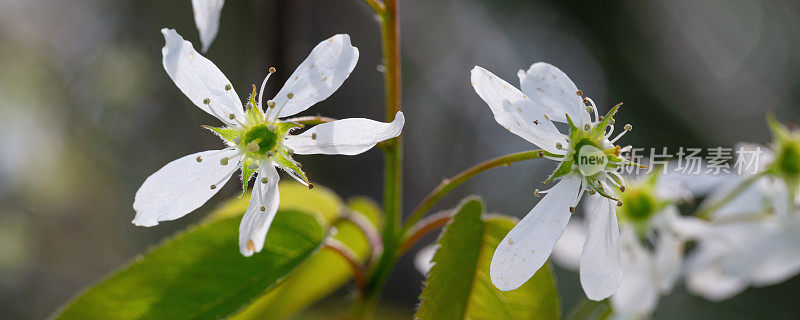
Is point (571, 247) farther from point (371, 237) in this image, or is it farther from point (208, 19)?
point (208, 19)

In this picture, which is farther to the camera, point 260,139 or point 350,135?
point 260,139

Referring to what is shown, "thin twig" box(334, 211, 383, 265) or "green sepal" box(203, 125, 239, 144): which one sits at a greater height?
"green sepal" box(203, 125, 239, 144)

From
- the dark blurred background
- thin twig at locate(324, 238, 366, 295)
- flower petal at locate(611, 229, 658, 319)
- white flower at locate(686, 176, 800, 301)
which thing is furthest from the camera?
the dark blurred background

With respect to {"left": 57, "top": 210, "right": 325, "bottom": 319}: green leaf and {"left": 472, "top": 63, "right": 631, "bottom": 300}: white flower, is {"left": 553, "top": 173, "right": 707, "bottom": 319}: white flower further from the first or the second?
{"left": 57, "top": 210, "right": 325, "bottom": 319}: green leaf

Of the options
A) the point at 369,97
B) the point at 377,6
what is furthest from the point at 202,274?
the point at 369,97

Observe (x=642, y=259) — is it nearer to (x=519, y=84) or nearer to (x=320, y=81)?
(x=519, y=84)

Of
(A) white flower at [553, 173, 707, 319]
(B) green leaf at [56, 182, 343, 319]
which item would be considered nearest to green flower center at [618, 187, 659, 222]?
(A) white flower at [553, 173, 707, 319]
